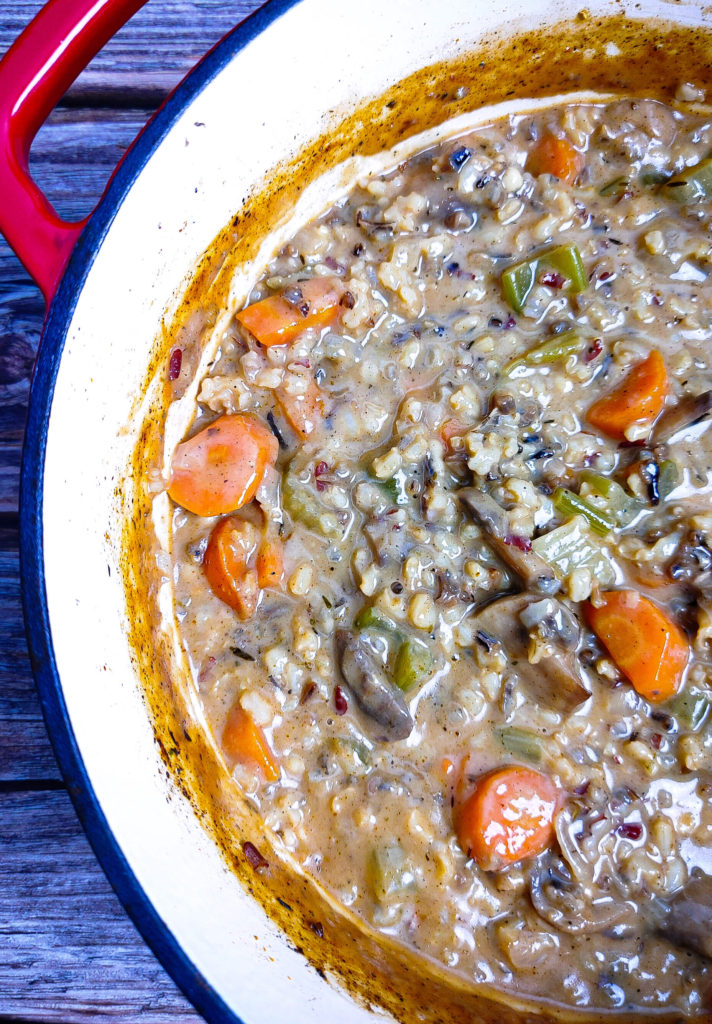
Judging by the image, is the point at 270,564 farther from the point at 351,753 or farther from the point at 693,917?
the point at 693,917

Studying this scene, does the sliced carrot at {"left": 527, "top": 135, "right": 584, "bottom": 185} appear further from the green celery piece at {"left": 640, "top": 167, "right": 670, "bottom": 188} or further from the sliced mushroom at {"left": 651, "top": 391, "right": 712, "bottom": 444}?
the sliced mushroom at {"left": 651, "top": 391, "right": 712, "bottom": 444}

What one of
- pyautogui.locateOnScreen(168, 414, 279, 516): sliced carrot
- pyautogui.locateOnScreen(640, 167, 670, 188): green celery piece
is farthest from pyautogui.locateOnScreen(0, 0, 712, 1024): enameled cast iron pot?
pyautogui.locateOnScreen(640, 167, 670, 188): green celery piece

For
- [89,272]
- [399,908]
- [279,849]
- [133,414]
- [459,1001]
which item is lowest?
[459,1001]

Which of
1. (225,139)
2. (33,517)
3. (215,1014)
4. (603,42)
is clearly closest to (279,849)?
(215,1014)

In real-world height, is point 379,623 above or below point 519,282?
below

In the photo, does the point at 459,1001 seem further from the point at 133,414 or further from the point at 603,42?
the point at 603,42

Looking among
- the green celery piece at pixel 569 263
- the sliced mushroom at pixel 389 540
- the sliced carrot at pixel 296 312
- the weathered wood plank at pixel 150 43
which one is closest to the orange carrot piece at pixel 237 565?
the sliced mushroom at pixel 389 540

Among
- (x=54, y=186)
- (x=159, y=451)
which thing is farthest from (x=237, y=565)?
(x=54, y=186)
